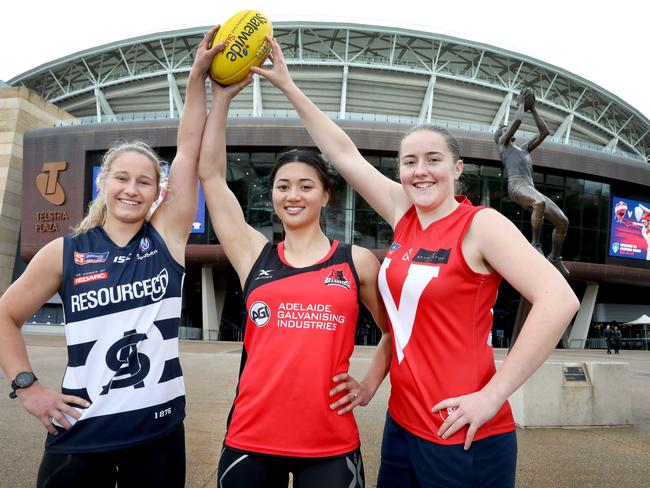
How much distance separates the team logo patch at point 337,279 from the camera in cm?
204

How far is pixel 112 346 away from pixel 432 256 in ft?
4.55

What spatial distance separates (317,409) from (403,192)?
1109 mm

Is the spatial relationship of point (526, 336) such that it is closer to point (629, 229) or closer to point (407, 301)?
point (407, 301)

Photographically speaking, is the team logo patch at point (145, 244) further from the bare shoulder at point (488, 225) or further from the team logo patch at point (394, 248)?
the bare shoulder at point (488, 225)

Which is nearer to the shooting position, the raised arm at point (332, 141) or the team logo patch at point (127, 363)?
the team logo patch at point (127, 363)

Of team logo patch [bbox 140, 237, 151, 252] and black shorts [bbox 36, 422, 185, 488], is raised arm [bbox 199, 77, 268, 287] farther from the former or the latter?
black shorts [bbox 36, 422, 185, 488]

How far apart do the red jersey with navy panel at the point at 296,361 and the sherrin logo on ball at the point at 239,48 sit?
51.0 inches

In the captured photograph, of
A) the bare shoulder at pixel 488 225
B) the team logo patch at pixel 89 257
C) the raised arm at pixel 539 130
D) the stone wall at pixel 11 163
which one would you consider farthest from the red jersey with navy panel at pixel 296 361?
the stone wall at pixel 11 163

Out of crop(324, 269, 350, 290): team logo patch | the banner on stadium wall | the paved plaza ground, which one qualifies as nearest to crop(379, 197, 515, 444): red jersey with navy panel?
crop(324, 269, 350, 290): team logo patch

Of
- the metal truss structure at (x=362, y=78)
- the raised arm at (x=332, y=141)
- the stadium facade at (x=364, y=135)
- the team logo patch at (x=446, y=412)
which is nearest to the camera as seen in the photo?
the team logo patch at (x=446, y=412)

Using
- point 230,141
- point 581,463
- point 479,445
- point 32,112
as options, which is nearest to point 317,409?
point 479,445

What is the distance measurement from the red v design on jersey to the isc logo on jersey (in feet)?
1.67

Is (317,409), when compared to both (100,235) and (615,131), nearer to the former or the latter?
(100,235)

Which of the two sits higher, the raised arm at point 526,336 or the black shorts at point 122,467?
the raised arm at point 526,336
